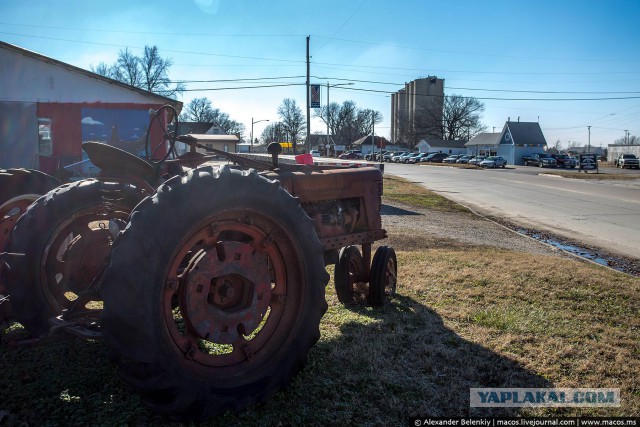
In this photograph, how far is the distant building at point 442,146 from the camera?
10575 centimetres

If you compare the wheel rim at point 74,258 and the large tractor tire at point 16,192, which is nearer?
the wheel rim at point 74,258

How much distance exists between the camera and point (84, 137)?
62.7ft

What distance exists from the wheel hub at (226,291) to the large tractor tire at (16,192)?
229 centimetres

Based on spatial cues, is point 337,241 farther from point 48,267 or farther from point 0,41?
point 0,41

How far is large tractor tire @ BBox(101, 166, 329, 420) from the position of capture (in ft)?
7.64

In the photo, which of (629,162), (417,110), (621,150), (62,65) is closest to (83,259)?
(62,65)

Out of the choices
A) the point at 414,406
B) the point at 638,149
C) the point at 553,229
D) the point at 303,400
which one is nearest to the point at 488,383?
the point at 414,406

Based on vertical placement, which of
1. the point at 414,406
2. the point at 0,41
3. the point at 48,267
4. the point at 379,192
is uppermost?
the point at 0,41

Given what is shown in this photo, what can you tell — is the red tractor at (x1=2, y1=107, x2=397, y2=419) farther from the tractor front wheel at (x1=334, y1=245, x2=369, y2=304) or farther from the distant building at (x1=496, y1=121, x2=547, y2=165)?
the distant building at (x1=496, y1=121, x2=547, y2=165)

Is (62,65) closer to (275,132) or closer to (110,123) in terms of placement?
(110,123)

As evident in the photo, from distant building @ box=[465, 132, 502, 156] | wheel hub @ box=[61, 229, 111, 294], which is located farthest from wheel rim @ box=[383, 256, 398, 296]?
distant building @ box=[465, 132, 502, 156]

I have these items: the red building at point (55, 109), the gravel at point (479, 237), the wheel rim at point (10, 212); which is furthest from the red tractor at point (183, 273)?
the red building at point (55, 109)

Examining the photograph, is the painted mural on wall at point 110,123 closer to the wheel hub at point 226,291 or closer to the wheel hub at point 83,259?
the wheel hub at point 83,259

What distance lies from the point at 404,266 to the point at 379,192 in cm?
197
